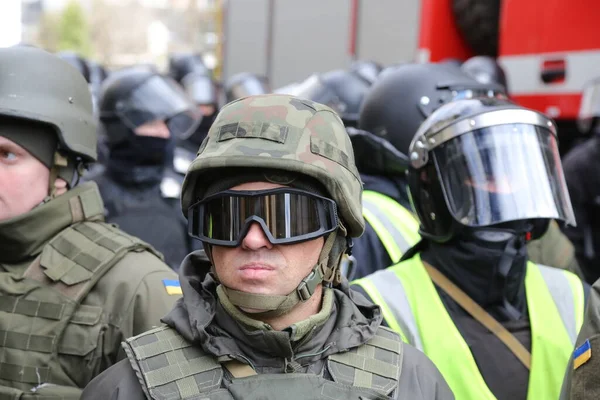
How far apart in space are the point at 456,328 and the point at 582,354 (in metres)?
0.65

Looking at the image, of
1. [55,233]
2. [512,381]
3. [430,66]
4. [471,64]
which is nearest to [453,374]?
[512,381]

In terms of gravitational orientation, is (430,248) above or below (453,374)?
above

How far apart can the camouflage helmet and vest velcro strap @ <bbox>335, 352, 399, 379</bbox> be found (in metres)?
0.37

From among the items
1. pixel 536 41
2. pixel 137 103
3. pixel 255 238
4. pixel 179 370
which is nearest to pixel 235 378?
pixel 179 370

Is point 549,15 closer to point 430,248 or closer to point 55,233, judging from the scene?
point 430,248

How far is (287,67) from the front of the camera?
13211mm

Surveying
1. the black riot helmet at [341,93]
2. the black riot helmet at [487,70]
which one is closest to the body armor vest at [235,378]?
the black riot helmet at [341,93]

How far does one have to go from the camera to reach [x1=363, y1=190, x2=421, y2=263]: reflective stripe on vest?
408 centimetres

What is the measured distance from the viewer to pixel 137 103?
20.5ft

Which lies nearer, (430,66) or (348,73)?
(430,66)

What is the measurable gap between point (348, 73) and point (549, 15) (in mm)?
1822

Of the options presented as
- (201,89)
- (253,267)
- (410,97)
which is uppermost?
(410,97)

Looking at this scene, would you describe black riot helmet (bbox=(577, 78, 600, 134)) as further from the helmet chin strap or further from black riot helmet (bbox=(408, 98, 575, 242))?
the helmet chin strap

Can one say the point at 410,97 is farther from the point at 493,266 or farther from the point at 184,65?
the point at 184,65
